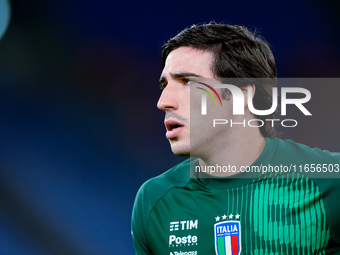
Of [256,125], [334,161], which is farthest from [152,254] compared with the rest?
[334,161]

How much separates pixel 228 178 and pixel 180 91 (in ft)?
1.55

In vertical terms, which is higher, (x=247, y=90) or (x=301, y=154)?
(x=247, y=90)

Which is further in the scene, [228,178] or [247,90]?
[247,90]

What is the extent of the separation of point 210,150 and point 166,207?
1.28ft

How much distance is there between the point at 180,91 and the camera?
1.55 metres

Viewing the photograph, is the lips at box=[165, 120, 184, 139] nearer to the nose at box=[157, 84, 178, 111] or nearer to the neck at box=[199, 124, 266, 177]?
the nose at box=[157, 84, 178, 111]

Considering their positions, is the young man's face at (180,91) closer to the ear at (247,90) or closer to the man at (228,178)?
the man at (228,178)

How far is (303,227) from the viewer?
56.1 inches

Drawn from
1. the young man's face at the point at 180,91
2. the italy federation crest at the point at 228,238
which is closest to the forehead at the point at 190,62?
the young man's face at the point at 180,91

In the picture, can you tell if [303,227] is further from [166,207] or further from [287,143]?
[166,207]

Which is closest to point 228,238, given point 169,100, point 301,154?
point 301,154

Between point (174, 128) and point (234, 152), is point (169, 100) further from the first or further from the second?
point (234, 152)

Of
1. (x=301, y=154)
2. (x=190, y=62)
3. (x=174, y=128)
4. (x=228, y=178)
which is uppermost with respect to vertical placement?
(x=190, y=62)

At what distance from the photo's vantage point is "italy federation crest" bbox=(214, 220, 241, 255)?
148 centimetres
